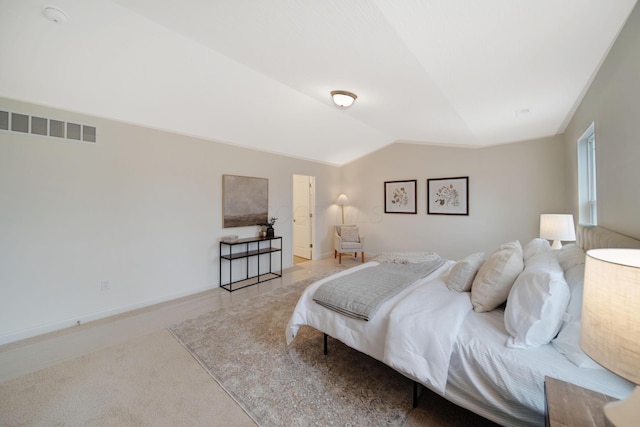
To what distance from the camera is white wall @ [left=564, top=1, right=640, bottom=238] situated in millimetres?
1385

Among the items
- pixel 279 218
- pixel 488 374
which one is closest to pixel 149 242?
pixel 279 218

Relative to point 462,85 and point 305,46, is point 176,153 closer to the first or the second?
point 305,46

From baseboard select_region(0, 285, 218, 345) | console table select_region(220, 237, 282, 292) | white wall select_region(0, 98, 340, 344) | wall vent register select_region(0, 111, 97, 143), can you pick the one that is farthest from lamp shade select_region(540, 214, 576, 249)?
wall vent register select_region(0, 111, 97, 143)

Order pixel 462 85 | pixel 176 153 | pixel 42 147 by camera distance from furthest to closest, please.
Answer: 1. pixel 176 153
2. pixel 42 147
3. pixel 462 85

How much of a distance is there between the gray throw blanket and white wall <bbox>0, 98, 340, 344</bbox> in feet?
8.02

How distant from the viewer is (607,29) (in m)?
1.53

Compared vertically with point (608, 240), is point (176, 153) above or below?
above

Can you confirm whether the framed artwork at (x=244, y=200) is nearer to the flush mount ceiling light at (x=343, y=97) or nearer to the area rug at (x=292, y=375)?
the area rug at (x=292, y=375)

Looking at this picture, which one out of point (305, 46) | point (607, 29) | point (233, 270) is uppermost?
point (305, 46)

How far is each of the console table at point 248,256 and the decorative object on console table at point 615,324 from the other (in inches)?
147

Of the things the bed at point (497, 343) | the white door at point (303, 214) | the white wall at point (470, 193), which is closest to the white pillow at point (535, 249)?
the bed at point (497, 343)

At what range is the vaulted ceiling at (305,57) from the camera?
5.16 ft

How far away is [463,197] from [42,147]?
590 centimetres

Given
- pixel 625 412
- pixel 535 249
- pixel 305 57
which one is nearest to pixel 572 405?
pixel 625 412
